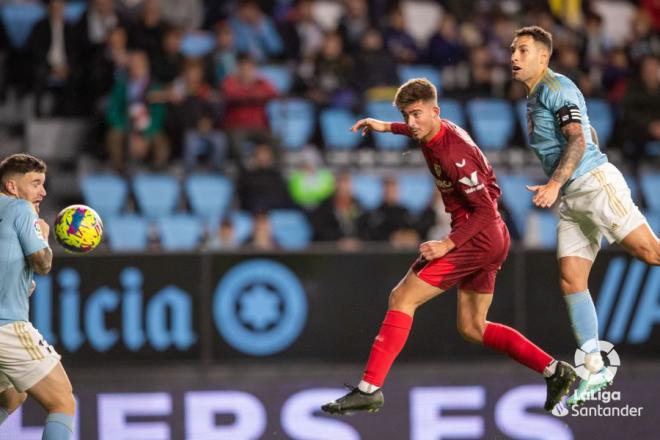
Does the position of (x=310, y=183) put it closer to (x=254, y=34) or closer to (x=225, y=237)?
(x=225, y=237)

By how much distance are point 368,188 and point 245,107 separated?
5.44 ft

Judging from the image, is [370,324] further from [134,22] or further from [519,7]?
[519,7]

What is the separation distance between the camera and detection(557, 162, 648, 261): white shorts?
7.53 metres

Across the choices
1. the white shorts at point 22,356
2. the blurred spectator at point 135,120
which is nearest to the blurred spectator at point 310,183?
the blurred spectator at point 135,120

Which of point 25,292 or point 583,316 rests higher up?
point 25,292

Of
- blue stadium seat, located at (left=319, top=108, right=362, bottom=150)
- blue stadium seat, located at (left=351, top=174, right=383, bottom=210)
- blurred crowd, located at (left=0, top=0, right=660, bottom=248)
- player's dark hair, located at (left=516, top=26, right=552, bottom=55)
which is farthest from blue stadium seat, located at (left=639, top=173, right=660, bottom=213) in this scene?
player's dark hair, located at (left=516, top=26, right=552, bottom=55)

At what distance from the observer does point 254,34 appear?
50.6 feet

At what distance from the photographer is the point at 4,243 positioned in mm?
6938

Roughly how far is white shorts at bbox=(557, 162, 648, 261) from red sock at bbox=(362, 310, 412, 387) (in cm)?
116

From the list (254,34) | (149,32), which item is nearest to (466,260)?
(149,32)

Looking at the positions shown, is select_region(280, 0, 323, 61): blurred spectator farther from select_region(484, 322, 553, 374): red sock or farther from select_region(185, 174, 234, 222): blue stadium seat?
select_region(484, 322, 553, 374): red sock

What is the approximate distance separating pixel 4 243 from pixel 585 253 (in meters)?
3.50

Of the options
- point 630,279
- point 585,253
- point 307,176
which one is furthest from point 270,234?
point 585,253

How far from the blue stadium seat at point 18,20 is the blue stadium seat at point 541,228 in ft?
20.5
